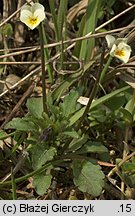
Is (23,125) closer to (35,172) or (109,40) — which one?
(35,172)

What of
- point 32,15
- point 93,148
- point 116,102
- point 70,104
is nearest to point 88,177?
point 93,148

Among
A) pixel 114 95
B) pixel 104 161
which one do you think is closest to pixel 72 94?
pixel 114 95

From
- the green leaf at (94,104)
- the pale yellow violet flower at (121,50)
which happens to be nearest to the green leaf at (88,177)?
the green leaf at (94,104)

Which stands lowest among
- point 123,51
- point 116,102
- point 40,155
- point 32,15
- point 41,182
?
point 41,182

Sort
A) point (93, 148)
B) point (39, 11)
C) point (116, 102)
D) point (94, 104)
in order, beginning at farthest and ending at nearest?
point (116, 102) → point (94, 104) → point (93, 148) → point (39, 11)

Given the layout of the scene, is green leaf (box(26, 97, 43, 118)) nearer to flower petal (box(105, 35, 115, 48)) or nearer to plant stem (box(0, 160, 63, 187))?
plant stem (box(0, 160, 63, 187))

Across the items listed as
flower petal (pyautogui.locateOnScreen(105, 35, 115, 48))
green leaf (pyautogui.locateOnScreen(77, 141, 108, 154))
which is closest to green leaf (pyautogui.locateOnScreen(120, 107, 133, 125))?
green leaf (pyautogui.locateOnScreen(77, 141, 108, 154))
